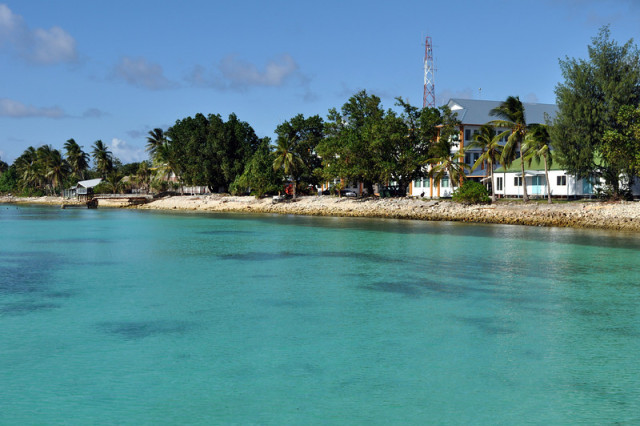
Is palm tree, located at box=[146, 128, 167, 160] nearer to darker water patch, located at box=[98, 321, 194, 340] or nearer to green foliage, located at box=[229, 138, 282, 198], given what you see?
green foliage, located at box=[229, 138, 282, 198]

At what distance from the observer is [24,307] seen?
16344 mm

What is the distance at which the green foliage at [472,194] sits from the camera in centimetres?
5722

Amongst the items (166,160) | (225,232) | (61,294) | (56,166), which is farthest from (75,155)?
(61,294)

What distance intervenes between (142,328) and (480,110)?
239 ft

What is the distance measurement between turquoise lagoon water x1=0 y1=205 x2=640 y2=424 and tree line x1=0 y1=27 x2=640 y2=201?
24.3m

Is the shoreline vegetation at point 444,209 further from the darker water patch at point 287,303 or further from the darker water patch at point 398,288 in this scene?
the darker water patch at point 287,303

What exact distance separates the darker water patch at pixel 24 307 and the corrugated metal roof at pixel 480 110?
6705cm

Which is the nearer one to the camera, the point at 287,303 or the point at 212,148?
the point at 287,303

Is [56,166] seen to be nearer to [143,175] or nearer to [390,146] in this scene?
[143,175]

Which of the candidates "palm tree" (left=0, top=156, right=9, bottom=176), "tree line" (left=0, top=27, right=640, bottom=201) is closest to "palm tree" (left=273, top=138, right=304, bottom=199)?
"tree line" (left=0, top=27, right=640, bottom=201)

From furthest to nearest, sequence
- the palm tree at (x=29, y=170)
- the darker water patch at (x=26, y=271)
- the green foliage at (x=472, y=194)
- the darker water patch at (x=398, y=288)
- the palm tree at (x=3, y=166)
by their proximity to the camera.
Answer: the palm tree at (x=3, y=166) < the palm tree at (x=29, y=170) < the green foliage at (x=472, y=194) < the darker water patch at (x=26, y=271) < the darker water patch at (x=398, y=288)

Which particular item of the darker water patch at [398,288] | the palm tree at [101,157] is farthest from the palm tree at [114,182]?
the darker water patch at [398,288]

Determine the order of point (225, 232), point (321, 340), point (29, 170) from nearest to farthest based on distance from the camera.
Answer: point (321, 340) < point (225, 232) < point (29, 170)

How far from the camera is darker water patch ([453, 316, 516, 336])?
1355 cm
